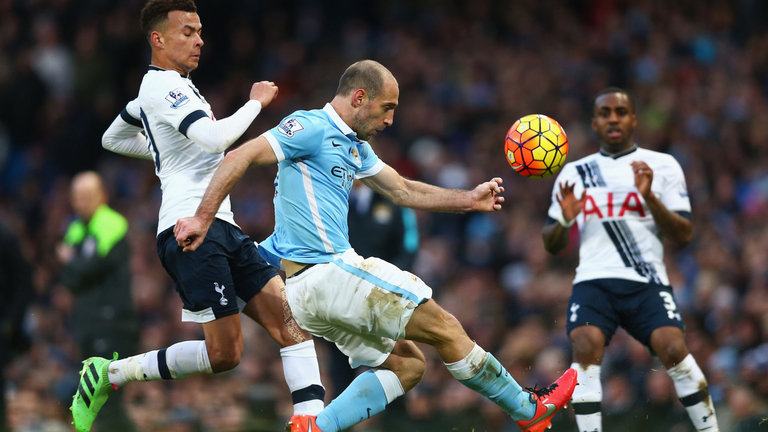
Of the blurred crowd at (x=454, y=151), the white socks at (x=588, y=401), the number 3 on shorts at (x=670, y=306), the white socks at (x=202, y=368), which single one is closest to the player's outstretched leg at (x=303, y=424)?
the white socks at (x=202, y=368)

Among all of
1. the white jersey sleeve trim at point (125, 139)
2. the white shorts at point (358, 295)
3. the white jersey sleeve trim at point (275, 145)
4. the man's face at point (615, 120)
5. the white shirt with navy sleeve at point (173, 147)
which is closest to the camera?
the white jersey sleeve trim at point (275, 145)

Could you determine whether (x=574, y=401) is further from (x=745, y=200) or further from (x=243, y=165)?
(x=745, y=200)

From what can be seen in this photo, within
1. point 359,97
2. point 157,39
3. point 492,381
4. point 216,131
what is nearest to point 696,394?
point 492,381

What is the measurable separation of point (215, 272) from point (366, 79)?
148 cm

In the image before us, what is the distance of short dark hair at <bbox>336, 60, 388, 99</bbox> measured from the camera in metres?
5.94

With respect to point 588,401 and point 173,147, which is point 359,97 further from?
point 588,401

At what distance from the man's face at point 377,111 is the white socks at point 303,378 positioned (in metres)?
1.41

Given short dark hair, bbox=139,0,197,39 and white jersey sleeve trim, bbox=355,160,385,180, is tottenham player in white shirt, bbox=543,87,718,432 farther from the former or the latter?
short dark hair, bbox=139,0,197,39

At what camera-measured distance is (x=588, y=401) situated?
705 centimetres

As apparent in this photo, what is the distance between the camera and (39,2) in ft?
54.1

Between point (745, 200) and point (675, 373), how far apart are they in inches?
218

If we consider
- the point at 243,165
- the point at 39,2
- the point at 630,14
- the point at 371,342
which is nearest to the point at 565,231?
the point at 371,342

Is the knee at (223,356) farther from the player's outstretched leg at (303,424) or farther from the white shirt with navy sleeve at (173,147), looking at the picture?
the white shirt with navy sleeve at (173,147)

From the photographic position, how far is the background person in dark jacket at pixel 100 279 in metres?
9.93
